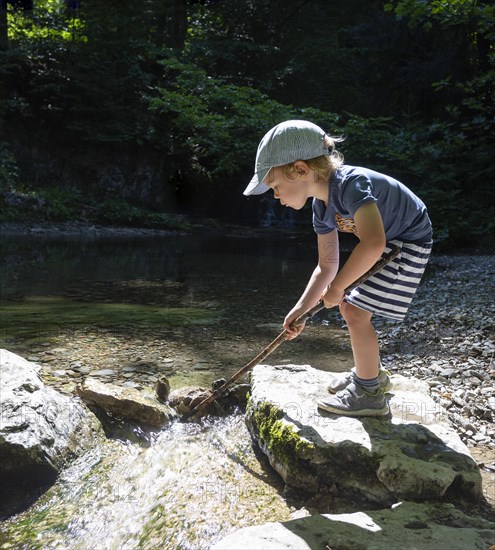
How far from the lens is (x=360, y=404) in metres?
2.65

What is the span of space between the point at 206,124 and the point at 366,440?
40.9 feet

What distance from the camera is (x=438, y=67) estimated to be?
47.4 feet

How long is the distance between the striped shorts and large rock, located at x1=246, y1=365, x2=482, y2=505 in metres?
0.59

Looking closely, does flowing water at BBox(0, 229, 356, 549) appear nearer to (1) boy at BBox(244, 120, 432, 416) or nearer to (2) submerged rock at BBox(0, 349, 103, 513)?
(2) submerged rock at BBox(0, 349, 103, 513)

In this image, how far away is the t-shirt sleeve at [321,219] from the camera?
258 cm

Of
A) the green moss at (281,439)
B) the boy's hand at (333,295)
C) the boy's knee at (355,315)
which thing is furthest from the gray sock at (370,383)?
the boy's hand at (333,295)

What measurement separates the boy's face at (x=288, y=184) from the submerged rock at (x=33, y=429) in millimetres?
1671

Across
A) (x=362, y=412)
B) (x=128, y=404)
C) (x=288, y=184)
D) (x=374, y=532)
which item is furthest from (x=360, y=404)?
(x=128, y=404)

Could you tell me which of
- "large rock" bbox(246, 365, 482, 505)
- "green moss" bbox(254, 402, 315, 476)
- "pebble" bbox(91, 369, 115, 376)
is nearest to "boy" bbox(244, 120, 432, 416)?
"large rock" bbox(246, 365, 482, 505)

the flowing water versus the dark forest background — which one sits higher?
the dark forest background

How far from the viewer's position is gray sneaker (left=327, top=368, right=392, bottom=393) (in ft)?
9.00

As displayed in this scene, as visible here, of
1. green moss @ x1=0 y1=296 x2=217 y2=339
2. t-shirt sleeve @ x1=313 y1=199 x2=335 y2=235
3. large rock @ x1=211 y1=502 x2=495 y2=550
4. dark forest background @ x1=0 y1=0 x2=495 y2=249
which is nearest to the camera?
large rock @ x1=211 y1=502 x2=495 y2=550

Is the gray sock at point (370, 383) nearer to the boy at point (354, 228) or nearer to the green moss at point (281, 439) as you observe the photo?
the boy at point (354, 228)

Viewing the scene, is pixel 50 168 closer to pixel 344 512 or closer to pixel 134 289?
pixel 134 289
